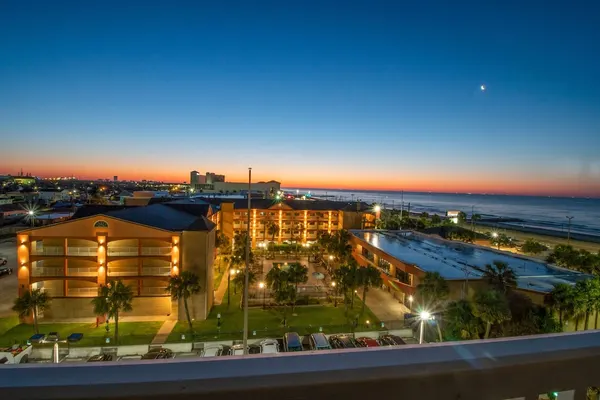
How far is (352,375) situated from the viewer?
1256 millimetres

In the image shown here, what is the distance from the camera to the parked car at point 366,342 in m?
18.7

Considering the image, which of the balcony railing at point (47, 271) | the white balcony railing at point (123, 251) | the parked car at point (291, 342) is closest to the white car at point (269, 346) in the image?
the parked car at point (291, 342)

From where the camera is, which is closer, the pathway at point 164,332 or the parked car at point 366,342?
the parked car at point 366,342

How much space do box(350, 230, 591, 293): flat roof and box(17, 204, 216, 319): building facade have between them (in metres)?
17.8

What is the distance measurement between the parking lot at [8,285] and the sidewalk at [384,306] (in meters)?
27.8

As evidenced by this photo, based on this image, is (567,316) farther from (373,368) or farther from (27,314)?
(27,314)

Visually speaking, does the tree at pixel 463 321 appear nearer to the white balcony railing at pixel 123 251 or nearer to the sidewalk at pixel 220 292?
the sidewalk at pixel 220 292

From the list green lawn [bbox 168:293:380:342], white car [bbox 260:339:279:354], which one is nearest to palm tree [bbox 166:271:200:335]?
green lawn [bbox 168:293:380:342]

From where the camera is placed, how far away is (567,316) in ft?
61.6

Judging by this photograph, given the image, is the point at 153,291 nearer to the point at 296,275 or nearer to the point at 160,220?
the point at 160,220

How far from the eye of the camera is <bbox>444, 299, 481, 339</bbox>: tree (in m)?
16.2

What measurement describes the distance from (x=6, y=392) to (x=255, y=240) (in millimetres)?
55015

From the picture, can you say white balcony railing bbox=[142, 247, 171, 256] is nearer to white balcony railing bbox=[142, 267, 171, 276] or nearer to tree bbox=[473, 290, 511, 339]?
white balcony railing bbox=[142, 267, 171, 276]

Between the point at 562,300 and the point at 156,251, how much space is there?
27.1 metres
